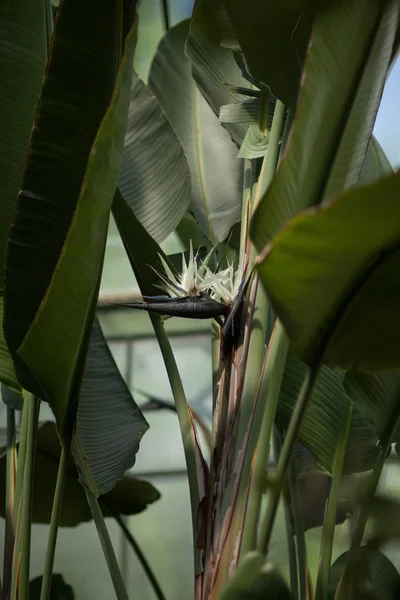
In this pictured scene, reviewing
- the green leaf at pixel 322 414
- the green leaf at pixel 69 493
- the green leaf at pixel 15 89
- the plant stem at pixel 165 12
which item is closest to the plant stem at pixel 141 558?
Result: the green leaf at pixel 69 493

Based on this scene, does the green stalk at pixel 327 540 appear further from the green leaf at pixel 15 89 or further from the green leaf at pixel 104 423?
the green leaf at pixel 15 89

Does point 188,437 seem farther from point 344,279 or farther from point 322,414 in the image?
point 344,279

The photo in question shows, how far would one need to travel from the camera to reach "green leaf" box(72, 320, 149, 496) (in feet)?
2.45

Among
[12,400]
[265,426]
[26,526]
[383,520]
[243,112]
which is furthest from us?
[12,400]

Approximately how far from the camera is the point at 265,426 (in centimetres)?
55

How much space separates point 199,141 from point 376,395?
0.55 meters

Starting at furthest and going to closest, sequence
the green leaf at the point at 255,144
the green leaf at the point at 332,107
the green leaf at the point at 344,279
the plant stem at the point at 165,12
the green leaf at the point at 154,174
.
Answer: the plant stem at the point at 165,12 < the green leaf at the point at 154,174 < the green leaf at the point at 255,144 < the green leaf at the point at 332,107 < the green leaf at the point at 344,279

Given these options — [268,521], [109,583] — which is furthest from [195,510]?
[109,583]

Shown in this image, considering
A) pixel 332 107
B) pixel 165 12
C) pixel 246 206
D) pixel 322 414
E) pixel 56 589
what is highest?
pixel 165 12

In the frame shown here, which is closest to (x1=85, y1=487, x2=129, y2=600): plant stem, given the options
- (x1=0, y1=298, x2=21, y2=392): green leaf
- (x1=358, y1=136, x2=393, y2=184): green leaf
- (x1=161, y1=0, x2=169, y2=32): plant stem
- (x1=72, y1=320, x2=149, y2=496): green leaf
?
(x1=72, y1=320, x2=149, y2=496): green leaf

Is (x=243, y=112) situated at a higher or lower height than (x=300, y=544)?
higher

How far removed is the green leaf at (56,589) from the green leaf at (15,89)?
0.65m

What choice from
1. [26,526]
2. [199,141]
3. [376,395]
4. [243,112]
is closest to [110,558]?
[26,526]

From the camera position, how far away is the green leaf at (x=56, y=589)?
0.96m
